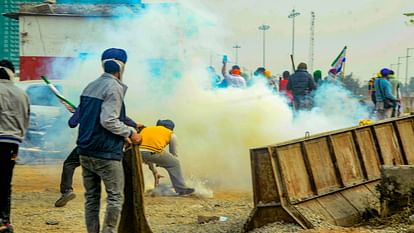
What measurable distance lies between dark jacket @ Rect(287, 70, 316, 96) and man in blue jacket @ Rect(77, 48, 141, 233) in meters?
8.23

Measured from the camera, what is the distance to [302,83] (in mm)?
14406

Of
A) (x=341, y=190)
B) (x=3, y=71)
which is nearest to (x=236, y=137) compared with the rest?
(x=341, y=190)

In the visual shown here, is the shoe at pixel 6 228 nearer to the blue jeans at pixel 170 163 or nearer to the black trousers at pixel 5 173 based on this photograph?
the black trousers at pixel 5 173

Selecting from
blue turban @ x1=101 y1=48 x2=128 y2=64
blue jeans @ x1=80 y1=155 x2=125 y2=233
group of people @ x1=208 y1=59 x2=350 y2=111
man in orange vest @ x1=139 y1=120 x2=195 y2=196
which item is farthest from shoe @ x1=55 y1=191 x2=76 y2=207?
group of people @ x1=208 y1=59 x2=350 y2=111

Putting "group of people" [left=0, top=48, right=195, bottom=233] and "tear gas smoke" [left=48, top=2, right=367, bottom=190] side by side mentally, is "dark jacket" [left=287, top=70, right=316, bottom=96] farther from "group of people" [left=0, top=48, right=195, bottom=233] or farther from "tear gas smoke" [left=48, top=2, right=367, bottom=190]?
"group of people" [left=0, top=48, right=195, bottom=233]

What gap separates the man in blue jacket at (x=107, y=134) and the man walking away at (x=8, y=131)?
1197mm

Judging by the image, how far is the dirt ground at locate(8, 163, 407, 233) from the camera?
8133 millimetres

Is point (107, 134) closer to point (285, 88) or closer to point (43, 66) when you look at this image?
point (285, 88)

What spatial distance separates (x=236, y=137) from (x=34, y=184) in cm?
365

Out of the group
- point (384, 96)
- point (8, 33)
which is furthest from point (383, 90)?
point (8, 33)

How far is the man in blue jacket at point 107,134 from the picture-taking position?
6.35 meters

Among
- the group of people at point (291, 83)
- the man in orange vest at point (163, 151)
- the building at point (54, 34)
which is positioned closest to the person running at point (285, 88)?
the group of people at point (291, 83)

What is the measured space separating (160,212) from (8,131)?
2.74 m

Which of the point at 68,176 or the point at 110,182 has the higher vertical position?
the point at 110,182
